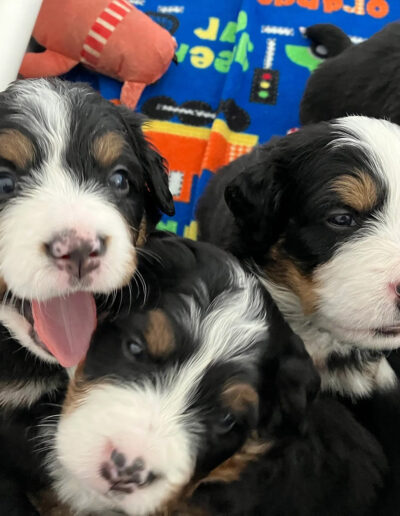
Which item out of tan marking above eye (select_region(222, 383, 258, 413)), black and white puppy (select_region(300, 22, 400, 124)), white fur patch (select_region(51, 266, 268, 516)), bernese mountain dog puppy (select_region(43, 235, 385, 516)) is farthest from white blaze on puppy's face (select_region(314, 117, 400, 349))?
black and white puppy (select_region(300, 22, 400, 124))

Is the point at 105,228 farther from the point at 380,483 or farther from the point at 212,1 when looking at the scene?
the point at 212,1

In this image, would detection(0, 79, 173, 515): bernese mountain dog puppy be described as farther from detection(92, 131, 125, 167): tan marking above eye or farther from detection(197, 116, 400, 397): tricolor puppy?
detection(197, 116, 400, 397): tricolor puppy

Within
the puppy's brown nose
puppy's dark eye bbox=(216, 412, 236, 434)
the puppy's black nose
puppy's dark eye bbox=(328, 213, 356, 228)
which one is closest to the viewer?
the puppy's black nose

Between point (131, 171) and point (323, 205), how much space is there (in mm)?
673

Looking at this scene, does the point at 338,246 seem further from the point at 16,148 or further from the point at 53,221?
the point at 16,148

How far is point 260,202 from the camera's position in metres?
2.20

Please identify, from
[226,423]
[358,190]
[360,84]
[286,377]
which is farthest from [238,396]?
[360,84]

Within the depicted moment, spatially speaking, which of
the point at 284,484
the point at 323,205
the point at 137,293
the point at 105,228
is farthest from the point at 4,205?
the point at 284,484

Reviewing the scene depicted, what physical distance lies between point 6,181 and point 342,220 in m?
1.11

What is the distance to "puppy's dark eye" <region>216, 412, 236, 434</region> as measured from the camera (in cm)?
168

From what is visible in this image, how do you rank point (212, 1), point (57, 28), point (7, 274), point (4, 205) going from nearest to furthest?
point (7, 274), point (4, 205), point (57, 28), point (212, 1)

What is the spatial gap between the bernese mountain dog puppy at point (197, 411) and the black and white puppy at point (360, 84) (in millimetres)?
1609

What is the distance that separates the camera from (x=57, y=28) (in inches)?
138

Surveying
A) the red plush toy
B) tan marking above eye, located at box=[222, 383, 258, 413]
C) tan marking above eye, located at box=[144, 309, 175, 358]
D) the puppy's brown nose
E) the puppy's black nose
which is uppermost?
the red plush toy
